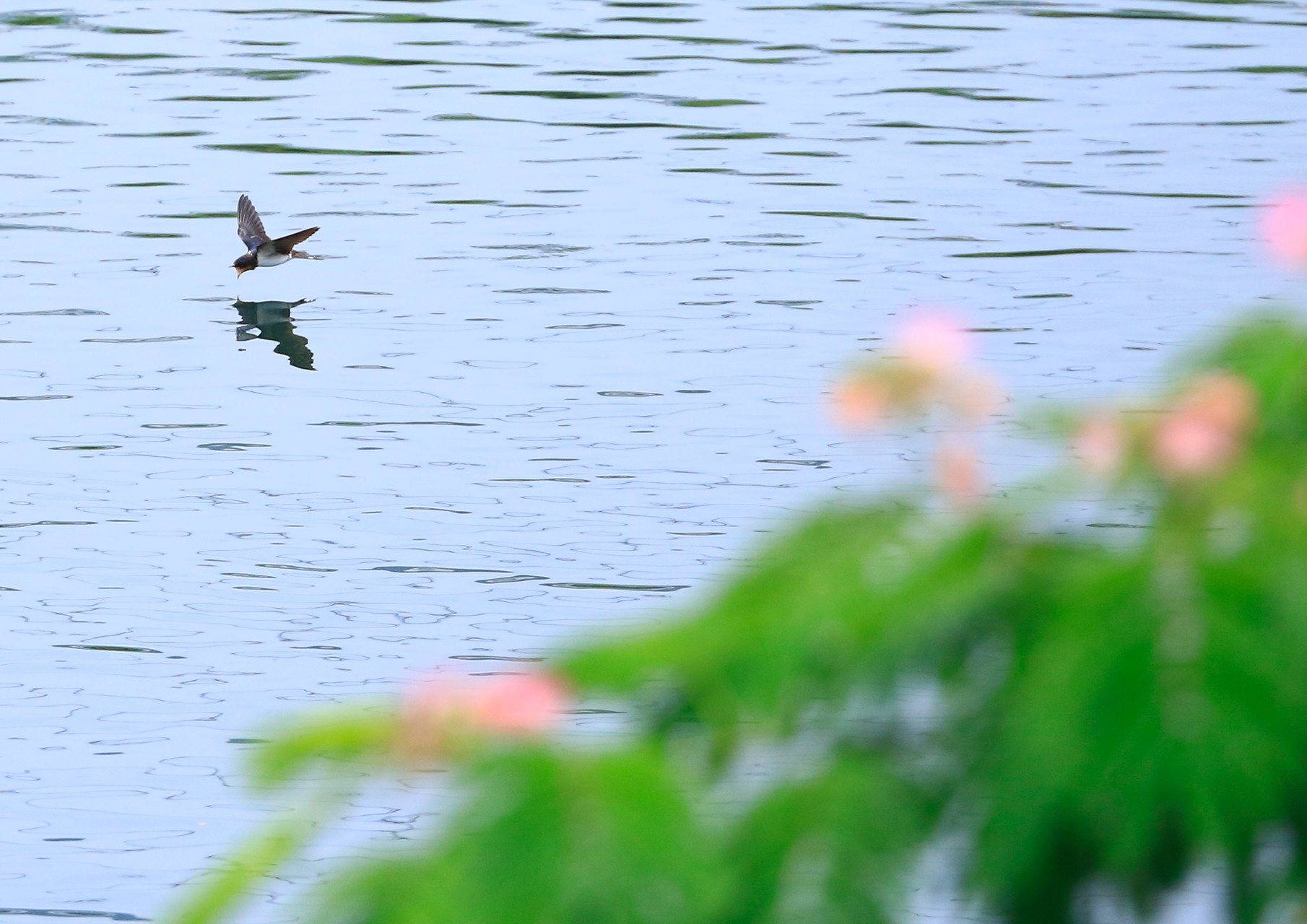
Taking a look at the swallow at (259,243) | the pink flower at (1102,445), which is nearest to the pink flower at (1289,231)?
the pink flower at (1102,445)

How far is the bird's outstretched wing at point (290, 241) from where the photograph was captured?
16.0 m

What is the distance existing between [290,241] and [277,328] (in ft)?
2.28

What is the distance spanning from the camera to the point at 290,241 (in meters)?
16.1

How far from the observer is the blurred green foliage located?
1.65 meters

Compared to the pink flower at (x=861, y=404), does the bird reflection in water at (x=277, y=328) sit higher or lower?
lower

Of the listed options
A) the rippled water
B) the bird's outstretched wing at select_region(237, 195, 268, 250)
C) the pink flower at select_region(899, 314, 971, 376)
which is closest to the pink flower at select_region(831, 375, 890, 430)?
the pink flower at select_region(899, 314, 971, 376)

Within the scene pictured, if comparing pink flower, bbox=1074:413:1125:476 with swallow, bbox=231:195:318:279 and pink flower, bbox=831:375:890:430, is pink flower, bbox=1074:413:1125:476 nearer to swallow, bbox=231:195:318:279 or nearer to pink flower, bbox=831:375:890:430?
pink flower, bbox=831:375:890:430

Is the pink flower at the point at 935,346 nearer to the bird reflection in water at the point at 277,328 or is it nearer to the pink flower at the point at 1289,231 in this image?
the pink flower at the point at 1289,231

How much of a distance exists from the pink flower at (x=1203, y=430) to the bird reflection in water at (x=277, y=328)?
1313 cm

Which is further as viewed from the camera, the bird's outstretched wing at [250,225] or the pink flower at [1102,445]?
the bird's outstretched wing at [250,225]

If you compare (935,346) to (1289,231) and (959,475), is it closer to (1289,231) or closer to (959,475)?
(959,475)

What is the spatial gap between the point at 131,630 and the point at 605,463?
11.2ft

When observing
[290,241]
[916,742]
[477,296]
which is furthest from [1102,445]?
[290,241]

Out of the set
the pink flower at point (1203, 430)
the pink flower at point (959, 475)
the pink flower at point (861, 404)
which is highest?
the pink flower at point (861, 404)
